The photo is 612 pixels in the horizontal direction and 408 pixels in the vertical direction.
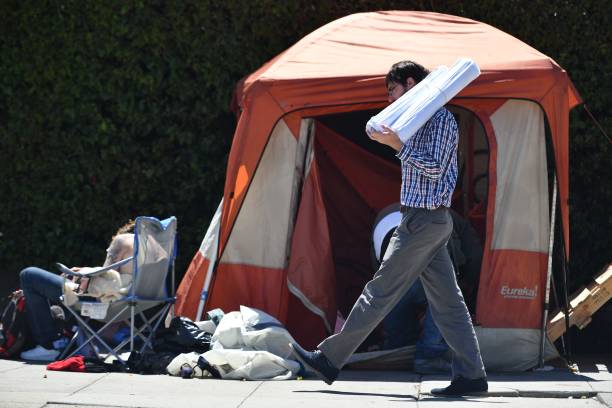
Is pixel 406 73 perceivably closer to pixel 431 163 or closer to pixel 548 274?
pixel 431 163

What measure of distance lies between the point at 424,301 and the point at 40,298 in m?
2.75

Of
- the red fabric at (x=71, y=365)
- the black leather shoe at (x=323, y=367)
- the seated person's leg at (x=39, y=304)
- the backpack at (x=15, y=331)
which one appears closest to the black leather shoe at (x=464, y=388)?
the black leather shoe at (x=323, y=367)

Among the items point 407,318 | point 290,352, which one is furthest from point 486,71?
point 290,352

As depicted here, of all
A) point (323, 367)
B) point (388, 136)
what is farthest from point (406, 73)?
point (323, 367)

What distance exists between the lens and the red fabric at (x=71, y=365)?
685 cm

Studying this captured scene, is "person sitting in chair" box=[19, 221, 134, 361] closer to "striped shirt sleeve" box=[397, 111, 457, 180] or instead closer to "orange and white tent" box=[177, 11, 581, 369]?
"orange and white tent" box=[177, 11, 581, 369]

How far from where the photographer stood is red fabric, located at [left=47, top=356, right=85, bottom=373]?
685 centimetres

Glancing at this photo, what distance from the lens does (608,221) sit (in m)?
8.46

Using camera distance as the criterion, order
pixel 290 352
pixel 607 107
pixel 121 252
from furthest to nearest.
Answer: pixel 607 107
pixel 121 252
pixel 290 352

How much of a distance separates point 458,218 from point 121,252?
240 centimetres

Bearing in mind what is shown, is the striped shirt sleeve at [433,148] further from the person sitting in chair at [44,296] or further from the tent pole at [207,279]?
the person sitting in chair at [44,296]

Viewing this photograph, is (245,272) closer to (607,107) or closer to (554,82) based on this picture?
(554,82)

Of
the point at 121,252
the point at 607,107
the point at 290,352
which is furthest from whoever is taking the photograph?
the point at 607,107

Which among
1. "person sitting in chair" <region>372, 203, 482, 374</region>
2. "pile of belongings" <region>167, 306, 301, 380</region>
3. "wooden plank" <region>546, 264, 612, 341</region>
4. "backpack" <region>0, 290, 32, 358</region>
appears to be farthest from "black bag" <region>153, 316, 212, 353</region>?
"wooden plank" <region>546, 264, 612, 341</region>
